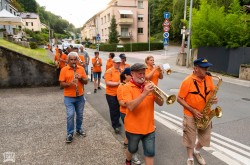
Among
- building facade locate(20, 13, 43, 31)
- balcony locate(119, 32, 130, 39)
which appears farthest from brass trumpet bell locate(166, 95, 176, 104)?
building facade locate(20, 13, 43, 31)

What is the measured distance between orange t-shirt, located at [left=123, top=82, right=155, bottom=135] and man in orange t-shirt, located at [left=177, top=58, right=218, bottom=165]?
36.8 inches

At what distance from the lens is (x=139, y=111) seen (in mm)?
3145

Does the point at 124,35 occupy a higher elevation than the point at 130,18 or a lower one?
lower

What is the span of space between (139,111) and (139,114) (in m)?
0.05

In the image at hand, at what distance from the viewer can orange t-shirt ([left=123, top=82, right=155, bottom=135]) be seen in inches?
122

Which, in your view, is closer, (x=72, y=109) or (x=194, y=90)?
(x=194, y=90)

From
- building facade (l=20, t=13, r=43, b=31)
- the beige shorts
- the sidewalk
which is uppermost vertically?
building facade (l=20, t=13, r=43, b=31)

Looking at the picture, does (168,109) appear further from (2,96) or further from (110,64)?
(2,96)

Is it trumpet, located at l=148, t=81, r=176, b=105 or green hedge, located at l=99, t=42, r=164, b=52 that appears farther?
green hedge, located at l=99, t=42, r=164, b=52

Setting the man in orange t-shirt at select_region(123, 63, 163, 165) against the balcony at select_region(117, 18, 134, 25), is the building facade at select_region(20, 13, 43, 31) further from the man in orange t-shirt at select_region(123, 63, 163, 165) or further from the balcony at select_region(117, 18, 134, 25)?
the man in orange t-shirt at select_region(123, 63, 163, 165)

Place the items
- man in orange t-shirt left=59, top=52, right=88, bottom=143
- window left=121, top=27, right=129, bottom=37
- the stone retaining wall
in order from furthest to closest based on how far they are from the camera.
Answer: window left=121, top=27, right=129, bottom=37 < the stone retaining wall < man in orange t-shirt left=59, top=52, right=88, bottom=143

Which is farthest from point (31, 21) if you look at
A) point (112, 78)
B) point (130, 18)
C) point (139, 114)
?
point (139, 114)

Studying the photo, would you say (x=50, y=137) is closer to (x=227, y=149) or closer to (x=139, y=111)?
(x=139, y=111)

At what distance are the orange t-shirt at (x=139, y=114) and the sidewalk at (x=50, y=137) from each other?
4.00 ft
